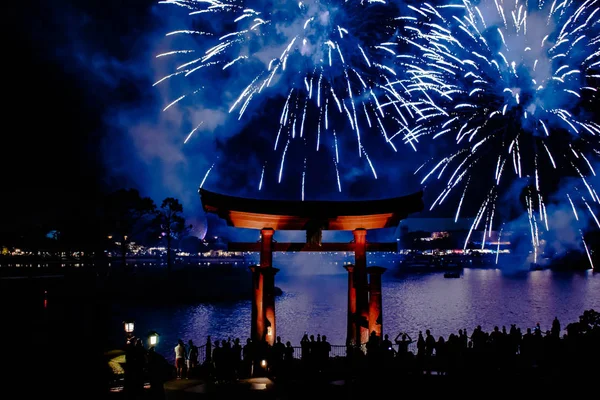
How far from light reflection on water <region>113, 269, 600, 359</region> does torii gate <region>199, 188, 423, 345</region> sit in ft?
52.1

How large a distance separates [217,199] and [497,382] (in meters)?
10.1

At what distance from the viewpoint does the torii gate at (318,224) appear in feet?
49.7

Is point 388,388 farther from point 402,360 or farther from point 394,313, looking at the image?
point 394,313

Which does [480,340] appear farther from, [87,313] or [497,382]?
[87,313]

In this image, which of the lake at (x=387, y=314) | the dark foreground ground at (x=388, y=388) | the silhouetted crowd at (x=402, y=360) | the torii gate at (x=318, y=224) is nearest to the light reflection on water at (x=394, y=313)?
the lake at (x=387, y=314)

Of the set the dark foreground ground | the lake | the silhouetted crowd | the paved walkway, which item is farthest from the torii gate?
the lake

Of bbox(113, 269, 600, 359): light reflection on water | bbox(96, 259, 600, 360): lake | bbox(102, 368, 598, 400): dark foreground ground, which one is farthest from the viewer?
bbox(113, 269, 600, 359): light reflection on water

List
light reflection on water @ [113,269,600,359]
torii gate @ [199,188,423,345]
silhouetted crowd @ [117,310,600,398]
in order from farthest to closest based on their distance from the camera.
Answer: light reflection on water @ [113,269,600,359]
torii gate @ [199,188,423,345]
silhouetted crowd @ [117,310,600,398]

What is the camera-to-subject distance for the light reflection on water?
120ft

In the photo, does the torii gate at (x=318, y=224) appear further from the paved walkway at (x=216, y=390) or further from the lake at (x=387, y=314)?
the lake at (x=387, y=314)

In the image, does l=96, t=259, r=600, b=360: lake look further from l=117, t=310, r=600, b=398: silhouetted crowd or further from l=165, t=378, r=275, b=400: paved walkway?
l=165, t=378, r=275, b=400: paved walkway

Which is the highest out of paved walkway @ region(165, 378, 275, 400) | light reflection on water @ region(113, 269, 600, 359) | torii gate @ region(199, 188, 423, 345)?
torii gate @ region(199, 188, 423, 345)

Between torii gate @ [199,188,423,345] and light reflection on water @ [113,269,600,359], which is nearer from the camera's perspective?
torii gate @ [199,188,423,345]

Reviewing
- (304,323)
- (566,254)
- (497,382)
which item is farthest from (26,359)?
(566,254)
